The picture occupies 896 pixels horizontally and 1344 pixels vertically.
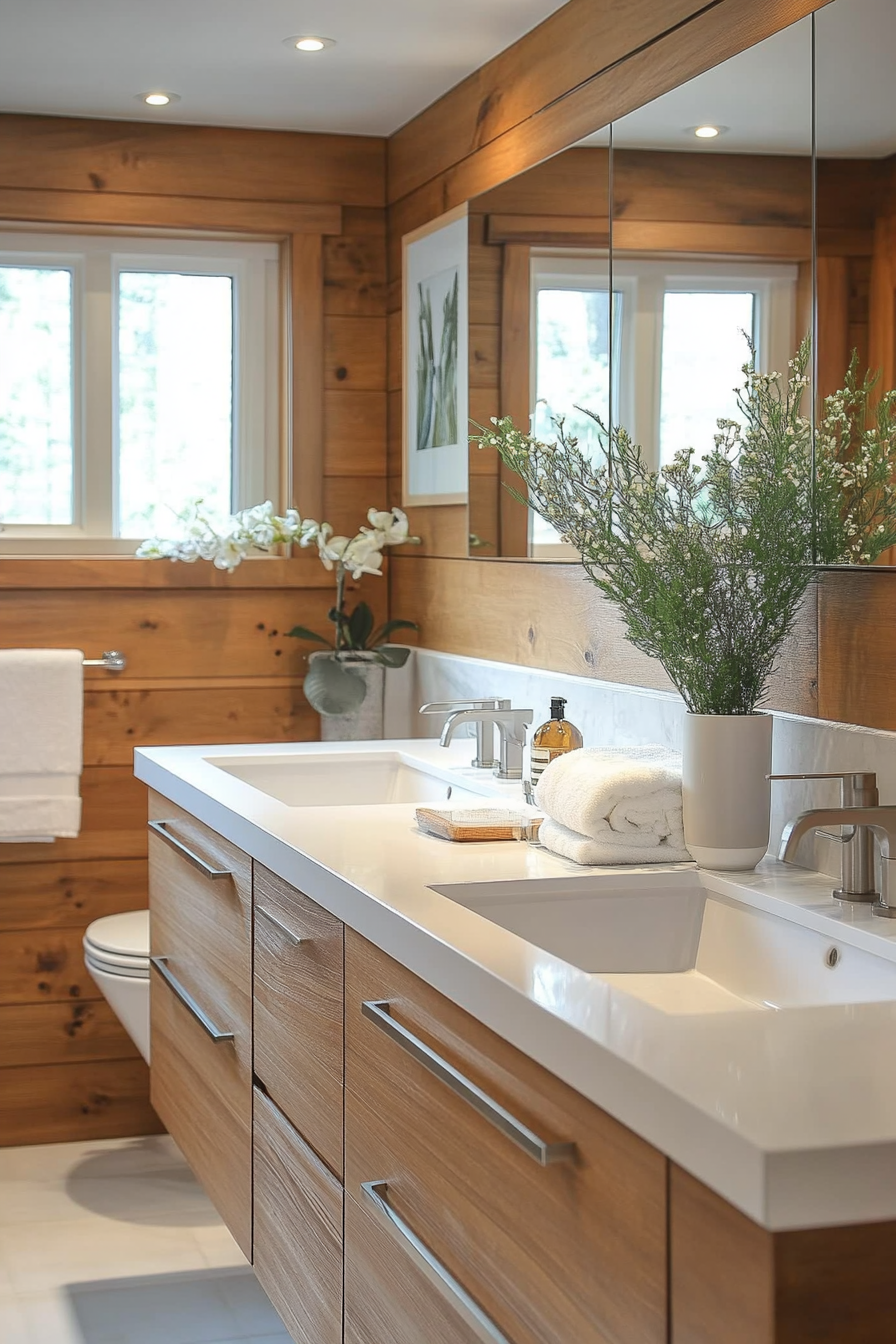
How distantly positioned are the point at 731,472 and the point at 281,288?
6.47ft

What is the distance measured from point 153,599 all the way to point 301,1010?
5.54 feet

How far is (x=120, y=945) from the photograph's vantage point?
3000mm

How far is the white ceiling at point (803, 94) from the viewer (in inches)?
63.4

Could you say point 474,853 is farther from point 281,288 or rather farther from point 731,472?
point 281,288

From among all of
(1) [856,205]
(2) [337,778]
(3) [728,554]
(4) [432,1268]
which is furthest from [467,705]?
(4) [432,1268]

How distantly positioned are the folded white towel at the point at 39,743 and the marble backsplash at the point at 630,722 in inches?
26.7

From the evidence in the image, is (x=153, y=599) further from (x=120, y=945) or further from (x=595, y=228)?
(x=595, y=228)

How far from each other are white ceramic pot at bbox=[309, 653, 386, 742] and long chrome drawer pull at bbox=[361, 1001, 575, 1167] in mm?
1704

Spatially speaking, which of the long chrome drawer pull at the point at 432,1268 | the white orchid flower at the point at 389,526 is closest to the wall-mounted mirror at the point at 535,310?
the white orchid flower at the point at 389,526

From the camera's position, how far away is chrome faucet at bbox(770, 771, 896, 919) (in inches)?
57.2

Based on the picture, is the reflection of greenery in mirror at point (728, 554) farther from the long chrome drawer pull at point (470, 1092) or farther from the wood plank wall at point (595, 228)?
the long chrome drawer pull at point (470, 1092)

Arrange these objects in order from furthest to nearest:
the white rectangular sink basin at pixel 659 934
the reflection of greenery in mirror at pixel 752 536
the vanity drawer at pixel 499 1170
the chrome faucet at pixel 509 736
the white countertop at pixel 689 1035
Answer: the chrome faucet at pixel 509 736
the reflection of greenery in mirror at pixel 752 536
the white rectangular sink basin at pixel 659 934
the vanity drawer at pixel 499 1170
the white countertop at pixel 689 1035

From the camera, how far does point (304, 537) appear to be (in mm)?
3248

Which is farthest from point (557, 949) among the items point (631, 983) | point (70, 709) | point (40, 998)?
point (40, 998)
